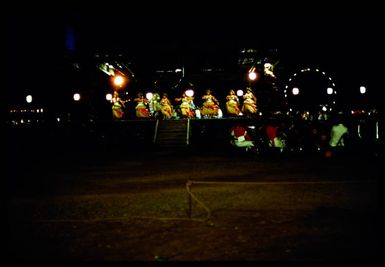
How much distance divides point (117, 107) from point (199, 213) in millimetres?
19343

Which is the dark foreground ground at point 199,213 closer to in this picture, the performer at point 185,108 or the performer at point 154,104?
the performer at point 185,108

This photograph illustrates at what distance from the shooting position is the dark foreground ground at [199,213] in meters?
6.08

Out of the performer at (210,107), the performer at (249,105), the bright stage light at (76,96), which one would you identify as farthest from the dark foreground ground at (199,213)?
the performer at (210,107)

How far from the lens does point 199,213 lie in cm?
816

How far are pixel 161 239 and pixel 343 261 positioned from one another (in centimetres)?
250

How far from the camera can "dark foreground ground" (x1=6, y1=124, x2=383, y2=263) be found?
20.0 feet

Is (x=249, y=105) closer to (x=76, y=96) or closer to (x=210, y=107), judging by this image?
(x=210, y=107)

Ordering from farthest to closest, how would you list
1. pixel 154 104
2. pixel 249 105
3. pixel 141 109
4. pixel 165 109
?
pixel 154 104
pixel 165 109
pixel 141 109
pixel 249 105

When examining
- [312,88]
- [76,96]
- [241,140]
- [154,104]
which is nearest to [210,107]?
[154,104]

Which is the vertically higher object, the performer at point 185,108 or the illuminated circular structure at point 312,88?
the illuminated circular structure at point 312,88

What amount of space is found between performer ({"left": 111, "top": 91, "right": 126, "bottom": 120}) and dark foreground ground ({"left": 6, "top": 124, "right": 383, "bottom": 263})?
11684 mm

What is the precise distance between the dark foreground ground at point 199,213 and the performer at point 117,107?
460 inches

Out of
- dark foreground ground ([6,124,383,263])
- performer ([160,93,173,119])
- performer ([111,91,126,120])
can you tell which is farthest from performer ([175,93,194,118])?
dark foreground ground ([6,124,383,263])

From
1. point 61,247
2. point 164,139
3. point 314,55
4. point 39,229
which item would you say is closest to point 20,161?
point 164,139
